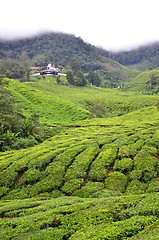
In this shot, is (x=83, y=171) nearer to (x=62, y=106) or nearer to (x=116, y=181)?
(x=116, y=181)

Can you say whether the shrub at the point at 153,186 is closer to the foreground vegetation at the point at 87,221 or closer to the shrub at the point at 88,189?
the foreground vegetation at the point at 87,221

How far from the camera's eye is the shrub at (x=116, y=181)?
1248 centimetres

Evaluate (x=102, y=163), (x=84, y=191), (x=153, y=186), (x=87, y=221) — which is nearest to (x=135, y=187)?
(x=153, y=186)

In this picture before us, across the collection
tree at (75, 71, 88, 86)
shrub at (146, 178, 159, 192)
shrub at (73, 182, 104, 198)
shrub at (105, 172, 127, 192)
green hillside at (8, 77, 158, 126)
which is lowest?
shrub at (73, 182, 104, 198)

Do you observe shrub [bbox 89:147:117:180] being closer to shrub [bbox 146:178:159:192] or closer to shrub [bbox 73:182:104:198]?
shrub [bbox 73:182:104:198]

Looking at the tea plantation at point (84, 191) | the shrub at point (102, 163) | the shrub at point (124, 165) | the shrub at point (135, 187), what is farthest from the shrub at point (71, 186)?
the shrub at point (135, 187)

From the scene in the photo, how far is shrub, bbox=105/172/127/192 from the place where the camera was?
12.5 m

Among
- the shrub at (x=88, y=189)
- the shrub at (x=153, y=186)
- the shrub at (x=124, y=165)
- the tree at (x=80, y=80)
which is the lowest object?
the shrub at (x=88, y=189)

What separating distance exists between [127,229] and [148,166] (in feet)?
27.8

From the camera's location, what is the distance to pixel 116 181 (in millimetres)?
13148

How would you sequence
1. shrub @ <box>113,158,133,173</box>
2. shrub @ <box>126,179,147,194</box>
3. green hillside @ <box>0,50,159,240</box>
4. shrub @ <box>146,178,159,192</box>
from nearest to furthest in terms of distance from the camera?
green hillside @ <box>0,50,159,240</box>
shrub @ <box>146,178,159,192</box>
shrub @ <box>126,179,147,194</box>
shrub @ <box>113,158,133,173</box>

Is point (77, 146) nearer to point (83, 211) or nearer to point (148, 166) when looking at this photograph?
point (148, 166)

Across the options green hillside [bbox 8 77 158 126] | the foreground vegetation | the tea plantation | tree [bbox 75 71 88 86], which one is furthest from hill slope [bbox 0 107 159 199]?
tree [bbox 75 71 88 86]

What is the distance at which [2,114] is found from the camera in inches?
978
